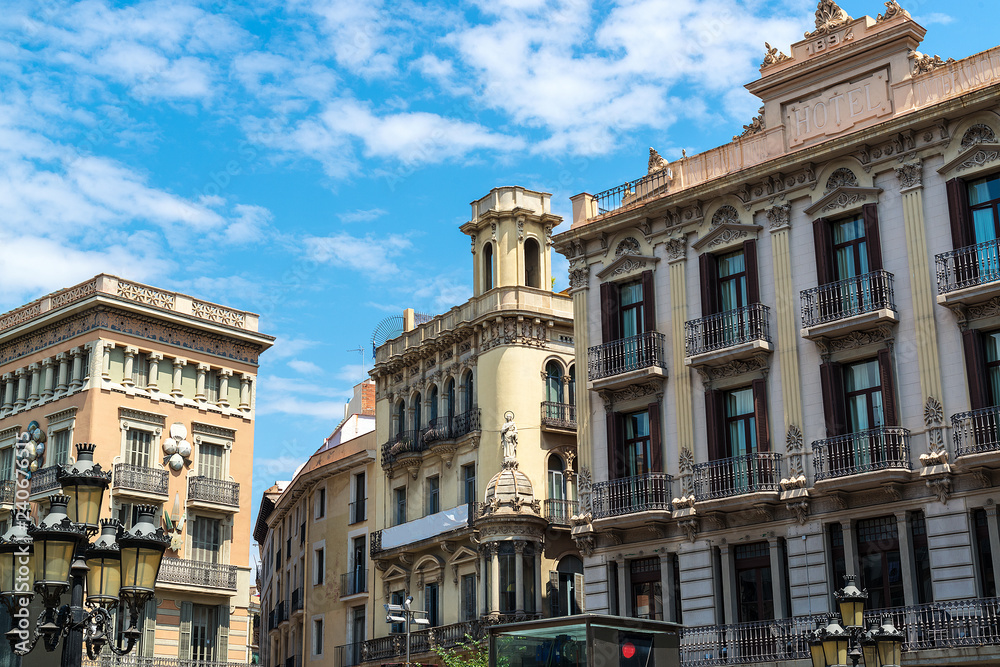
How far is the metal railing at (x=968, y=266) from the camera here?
92.9ft

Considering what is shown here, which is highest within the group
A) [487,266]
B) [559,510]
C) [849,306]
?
[487,266]

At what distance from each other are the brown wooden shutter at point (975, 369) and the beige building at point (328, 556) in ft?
90.6

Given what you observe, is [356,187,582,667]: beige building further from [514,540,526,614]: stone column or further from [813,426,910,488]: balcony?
[813,426,910,488]: balcony

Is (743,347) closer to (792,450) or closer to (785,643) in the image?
(792,450)

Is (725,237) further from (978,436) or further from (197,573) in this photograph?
(197,573)

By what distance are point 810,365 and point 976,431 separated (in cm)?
466

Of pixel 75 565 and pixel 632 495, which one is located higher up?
pixel 632 495

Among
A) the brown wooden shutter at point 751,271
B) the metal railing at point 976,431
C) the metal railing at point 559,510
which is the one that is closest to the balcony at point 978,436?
the metal railing at point 976,431

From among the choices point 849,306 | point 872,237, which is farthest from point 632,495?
point 872,237

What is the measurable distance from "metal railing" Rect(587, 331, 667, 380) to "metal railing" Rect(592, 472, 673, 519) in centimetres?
303

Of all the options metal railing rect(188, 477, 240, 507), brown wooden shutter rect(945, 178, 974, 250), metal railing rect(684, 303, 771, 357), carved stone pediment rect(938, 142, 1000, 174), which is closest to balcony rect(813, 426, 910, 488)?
metal railing rect(684, 303, 771, 357)

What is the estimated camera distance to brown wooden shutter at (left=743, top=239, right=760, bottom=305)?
1291 inches

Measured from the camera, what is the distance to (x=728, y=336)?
32750 mm

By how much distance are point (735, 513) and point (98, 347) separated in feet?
91.9
